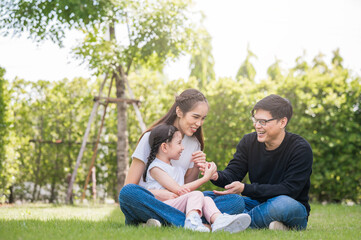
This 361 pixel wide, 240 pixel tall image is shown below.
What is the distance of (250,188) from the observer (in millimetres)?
3580

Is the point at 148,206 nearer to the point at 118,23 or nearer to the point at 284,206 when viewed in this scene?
the point at 284,206

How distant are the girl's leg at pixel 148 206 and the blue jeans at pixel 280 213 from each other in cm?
74

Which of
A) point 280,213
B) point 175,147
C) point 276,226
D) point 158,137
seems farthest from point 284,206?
point 158,137

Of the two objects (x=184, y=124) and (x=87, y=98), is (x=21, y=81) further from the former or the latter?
(x=184, y=124)

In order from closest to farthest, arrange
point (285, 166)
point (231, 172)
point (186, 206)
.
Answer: point (186, 206) → point (285, 166) → point (231, 172)

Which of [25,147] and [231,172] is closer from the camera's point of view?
[231,172]

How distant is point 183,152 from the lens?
3973 millimetres

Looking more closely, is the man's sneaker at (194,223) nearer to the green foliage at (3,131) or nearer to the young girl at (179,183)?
the young girl at (179,183)

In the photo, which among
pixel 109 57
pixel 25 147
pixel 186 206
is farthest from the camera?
pixel 25 147

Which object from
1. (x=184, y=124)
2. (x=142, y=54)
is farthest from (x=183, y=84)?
(x=184, y=124)

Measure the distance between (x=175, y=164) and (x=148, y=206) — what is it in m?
0.69

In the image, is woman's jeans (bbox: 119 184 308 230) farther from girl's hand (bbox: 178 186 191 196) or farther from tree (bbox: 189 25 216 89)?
tree (bbox: 189 25 216 89)

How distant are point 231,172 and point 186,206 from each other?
814 millimetres

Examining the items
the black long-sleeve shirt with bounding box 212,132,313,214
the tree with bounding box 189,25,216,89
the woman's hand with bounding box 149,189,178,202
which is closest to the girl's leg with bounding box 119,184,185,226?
the woman's hand with bounding box 149,189,178,202
